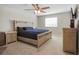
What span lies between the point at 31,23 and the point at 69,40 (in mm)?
935

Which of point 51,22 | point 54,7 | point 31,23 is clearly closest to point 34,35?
point 31,23

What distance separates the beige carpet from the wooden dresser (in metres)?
0.12

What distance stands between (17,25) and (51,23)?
0.75 m

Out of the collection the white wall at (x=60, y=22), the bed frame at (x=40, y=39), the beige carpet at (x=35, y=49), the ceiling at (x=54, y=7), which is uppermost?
the ceiling at (x=54, y=7)

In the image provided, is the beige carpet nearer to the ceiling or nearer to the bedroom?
the bedroom

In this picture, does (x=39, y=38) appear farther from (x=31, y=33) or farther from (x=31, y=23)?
(x=31, y=23)

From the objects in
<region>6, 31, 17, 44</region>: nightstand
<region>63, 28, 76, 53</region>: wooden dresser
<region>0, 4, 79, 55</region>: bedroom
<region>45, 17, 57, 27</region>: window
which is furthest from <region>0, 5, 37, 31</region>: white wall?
<region>63, 28, 76, 53</region>: wooden dresser

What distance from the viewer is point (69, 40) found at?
212cm

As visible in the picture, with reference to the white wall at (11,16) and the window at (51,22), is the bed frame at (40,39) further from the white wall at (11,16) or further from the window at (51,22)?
the white wall at (11,16)

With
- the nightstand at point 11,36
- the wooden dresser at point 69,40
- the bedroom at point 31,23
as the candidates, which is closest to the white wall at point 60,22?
the bedroom at point 31,23

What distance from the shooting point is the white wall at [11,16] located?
1.95 m

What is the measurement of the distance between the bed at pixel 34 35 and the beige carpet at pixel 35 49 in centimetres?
11
